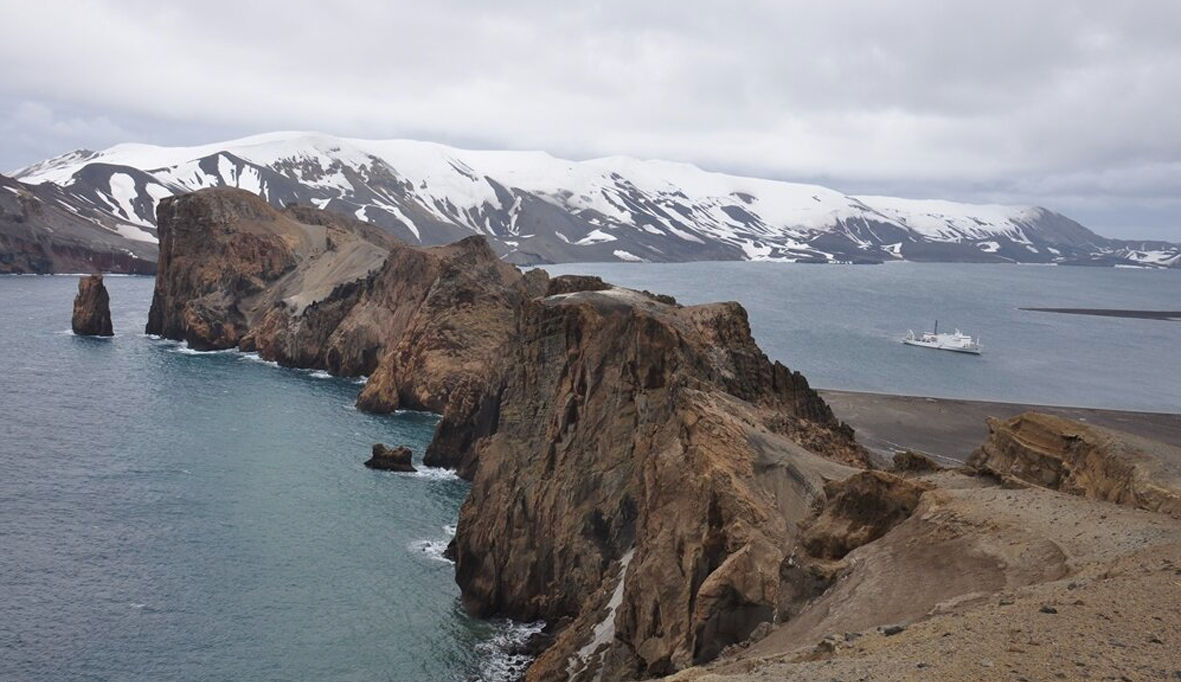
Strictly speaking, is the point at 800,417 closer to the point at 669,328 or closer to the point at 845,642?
the point at 669,328

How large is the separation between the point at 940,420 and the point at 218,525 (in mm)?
63003

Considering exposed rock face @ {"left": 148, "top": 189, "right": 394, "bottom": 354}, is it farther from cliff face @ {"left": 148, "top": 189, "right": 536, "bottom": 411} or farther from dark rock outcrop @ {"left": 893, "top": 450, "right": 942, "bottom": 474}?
dark rock outcrop @ {"left": 893, "top": 450, "right": 942, "bottom": 474}

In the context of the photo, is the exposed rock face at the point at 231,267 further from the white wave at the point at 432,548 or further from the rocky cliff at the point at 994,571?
the rocky cliff at the point at 994,571

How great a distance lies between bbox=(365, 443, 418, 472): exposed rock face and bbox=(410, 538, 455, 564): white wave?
13876 mm

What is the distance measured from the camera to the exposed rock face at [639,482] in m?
26.9

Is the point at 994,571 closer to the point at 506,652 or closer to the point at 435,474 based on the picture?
the point at 506,652

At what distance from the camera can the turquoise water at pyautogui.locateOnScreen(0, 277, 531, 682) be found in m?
35.8

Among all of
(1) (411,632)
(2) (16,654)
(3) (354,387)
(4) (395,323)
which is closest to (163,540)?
(2) (16,654)

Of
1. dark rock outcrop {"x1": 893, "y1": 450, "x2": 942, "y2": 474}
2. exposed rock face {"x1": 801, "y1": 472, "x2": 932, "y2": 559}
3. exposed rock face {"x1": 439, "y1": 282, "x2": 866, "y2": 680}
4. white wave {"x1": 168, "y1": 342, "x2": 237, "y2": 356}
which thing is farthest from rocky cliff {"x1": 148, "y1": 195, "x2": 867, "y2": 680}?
white wave {"x1": 168, "y1": 342, "x2": 237, "y2": 356}

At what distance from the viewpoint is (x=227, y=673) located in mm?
34375

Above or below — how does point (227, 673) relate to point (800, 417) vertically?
below

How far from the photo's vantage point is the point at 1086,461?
24203mm

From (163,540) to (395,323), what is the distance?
188ft

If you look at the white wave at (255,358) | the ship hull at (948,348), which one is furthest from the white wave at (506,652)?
the ship hull at (948,348)
